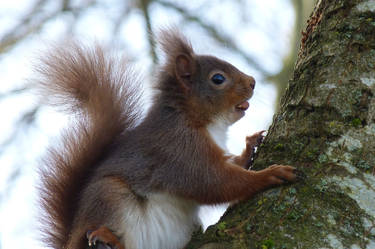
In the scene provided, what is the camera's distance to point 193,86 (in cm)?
252

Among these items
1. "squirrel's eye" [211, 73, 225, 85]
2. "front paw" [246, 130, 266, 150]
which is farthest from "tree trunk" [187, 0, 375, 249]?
"squirrel's eye" [211, 73, 225, 85]

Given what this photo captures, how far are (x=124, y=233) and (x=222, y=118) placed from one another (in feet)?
Answer: 2.64

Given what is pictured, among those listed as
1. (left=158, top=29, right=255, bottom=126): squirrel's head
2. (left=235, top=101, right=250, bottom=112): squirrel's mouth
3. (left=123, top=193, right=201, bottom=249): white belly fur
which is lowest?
(left=123, top=193, right=201, bottom=249): white belly fur

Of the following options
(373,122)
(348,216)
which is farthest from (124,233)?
(373,122)

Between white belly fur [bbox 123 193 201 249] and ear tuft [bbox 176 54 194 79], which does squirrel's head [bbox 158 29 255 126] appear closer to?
ear tuft [bbox 176 54 194 79]

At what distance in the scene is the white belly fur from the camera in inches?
80.4

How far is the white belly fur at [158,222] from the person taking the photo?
6.70 feet

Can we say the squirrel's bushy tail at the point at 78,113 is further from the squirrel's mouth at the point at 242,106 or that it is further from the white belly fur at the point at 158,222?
→ the squirrel's mouth at the point at 242,106

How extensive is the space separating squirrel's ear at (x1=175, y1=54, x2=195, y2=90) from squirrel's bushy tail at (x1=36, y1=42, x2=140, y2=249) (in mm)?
251

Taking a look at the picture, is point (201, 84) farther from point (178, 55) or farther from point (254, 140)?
point (254, 140)

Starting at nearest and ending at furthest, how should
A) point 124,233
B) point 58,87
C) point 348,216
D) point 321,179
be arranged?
point 348,216, point 321,179, point 124,233, point 58,87

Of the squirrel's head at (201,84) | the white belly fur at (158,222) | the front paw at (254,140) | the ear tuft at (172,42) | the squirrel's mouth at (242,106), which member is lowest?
the white belly fur at (158,222)

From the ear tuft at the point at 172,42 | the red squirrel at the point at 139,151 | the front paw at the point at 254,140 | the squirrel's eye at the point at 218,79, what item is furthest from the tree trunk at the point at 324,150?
the ear tuft at the point at 172,42

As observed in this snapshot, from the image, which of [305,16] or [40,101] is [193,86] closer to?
[40,101]
